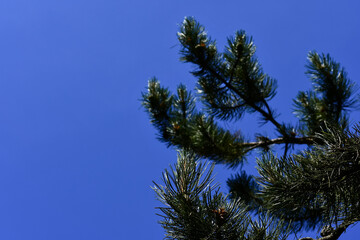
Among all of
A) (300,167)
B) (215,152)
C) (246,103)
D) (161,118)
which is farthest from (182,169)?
(161,118)

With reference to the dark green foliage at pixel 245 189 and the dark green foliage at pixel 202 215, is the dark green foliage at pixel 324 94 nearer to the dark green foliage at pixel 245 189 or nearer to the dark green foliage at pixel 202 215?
the dark green foliage at pixel 245 189

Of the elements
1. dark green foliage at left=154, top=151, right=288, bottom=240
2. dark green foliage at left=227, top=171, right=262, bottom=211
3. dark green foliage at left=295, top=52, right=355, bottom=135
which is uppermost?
dark green foliage at left=295, top=52, right=355, bottom=135

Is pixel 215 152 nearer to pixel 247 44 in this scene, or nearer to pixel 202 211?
pixel 247 44

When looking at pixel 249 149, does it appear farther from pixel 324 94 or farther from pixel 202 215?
pixel 202 215

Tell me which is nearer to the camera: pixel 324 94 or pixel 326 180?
pixel 326 180

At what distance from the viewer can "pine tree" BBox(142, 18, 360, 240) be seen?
1.11 meters

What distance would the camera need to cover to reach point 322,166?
115 cm

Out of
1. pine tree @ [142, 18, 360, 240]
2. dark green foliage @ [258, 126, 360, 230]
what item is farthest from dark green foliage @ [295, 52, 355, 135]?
dark green foliage @ [258, 126, 360, 230]

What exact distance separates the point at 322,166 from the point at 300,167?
79 millimetres

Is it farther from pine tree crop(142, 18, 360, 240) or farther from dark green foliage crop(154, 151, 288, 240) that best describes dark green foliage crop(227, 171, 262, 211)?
dark green foliage crop(154, 151, 288, 240)

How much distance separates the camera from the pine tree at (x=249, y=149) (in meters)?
1.11

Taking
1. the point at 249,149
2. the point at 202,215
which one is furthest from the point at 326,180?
the point at 249,149

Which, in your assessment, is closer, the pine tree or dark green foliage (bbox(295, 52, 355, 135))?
the pine tree

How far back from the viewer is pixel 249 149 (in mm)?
3590
